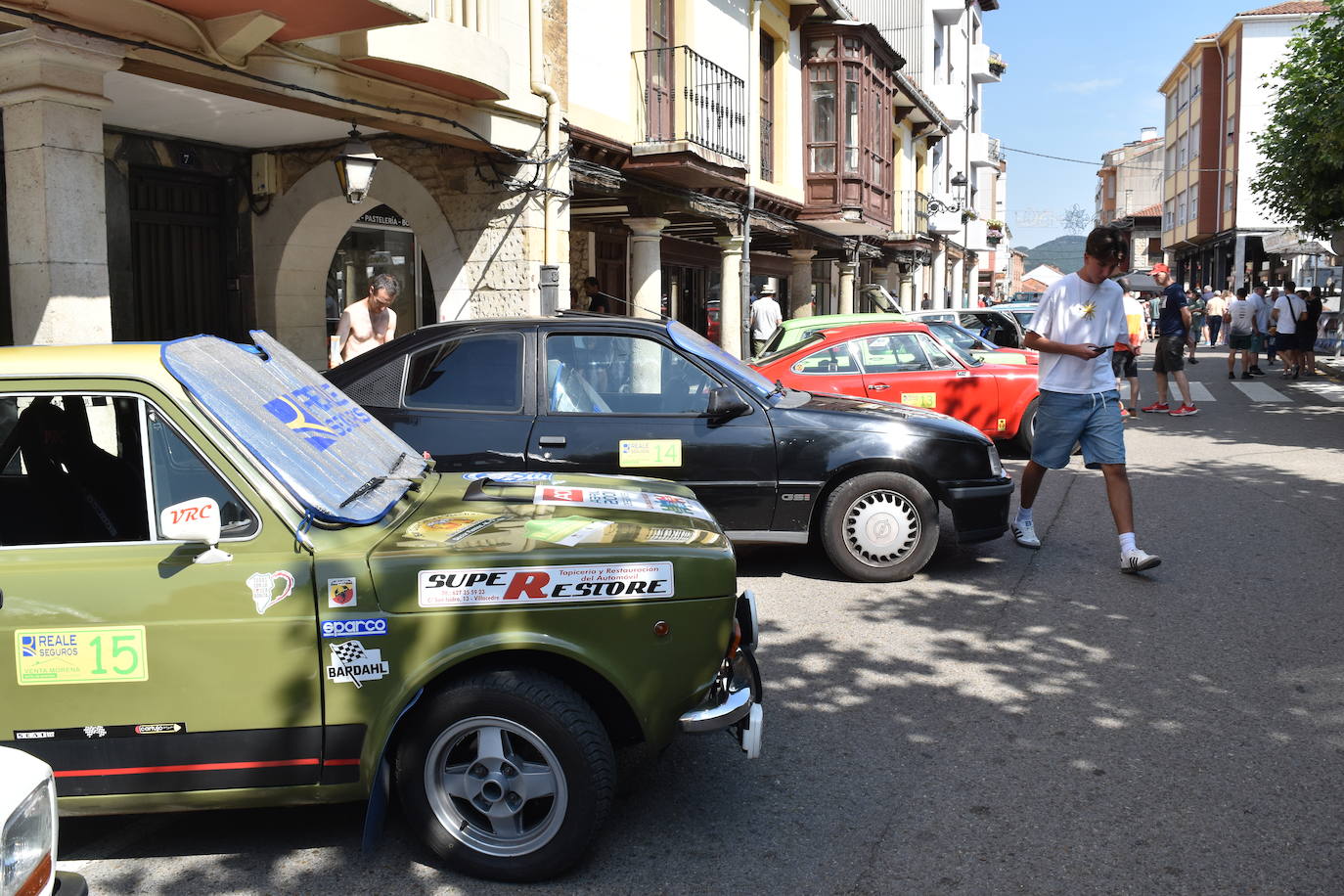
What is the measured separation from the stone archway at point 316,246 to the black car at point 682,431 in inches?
231

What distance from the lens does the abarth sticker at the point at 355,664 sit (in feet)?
9.99

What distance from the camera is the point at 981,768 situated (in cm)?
396

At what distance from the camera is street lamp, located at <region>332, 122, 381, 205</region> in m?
9.98

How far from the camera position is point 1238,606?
5.91m

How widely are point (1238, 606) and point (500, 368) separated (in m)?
4.14

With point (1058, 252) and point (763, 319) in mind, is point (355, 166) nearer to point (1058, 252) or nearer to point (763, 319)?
point (763, 319)

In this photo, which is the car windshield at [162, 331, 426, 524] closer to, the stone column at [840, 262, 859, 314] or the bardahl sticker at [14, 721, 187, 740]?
the bardahl sticker at [14, 721, 187, 740]

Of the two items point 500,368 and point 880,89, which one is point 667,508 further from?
point 880,89

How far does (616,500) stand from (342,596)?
110 centimetres

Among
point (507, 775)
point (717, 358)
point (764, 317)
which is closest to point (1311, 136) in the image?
point (764, 317)

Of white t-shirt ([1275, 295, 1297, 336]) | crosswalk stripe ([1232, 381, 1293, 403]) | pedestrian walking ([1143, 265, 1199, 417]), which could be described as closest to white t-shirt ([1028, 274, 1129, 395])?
pedestrian walking ([1143, 265, 1199, 417])

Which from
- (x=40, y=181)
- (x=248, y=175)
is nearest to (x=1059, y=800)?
(x=40, y=181)

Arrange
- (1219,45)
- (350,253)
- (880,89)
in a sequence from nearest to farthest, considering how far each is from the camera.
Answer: (350,253), (880,89), (1219,45)

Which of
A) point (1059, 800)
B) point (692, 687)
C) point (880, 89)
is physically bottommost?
point (1059, 800)
